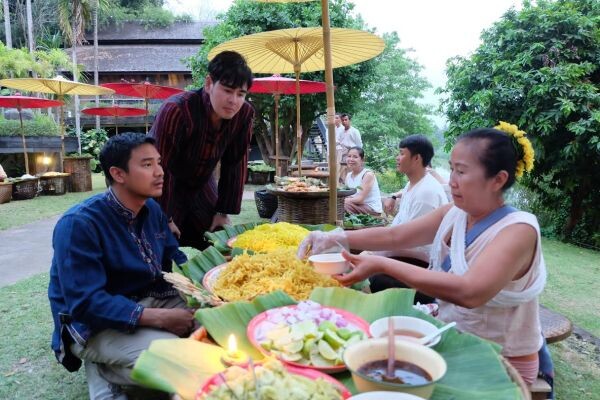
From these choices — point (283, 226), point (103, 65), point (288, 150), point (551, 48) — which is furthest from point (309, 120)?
point (103, 65)

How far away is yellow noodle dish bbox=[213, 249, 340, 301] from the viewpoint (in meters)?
2.10

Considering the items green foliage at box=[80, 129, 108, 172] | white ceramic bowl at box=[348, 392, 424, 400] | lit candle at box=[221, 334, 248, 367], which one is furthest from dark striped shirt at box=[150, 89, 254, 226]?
green foliage at box=[80, 129, 108, 172]

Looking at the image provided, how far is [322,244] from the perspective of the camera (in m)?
2.56

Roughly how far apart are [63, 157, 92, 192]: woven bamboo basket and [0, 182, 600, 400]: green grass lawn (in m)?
9.80

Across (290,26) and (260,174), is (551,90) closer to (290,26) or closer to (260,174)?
(290,26)

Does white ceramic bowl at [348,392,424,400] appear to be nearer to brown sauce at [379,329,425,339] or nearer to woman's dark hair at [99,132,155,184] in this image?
brown sauce at [379,329,425,339]

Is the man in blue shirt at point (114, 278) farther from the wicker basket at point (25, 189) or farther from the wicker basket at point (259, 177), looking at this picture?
the wicker basket at point (259, 177)

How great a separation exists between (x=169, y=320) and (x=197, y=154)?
63.7 inches

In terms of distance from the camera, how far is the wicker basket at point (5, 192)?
37.7 ft

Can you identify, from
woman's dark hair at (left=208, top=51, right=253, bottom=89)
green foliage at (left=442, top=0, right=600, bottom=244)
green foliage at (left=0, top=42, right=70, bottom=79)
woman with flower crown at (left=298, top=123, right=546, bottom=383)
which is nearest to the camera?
woman with flower crown at (left=298, top=123, right=546, bottom=383)

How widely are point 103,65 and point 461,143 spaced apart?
29.6m

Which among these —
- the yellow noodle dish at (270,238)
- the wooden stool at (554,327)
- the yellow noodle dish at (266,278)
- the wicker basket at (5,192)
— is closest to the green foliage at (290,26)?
the wicker basket at (5,192)

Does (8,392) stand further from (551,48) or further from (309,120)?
(309,120)

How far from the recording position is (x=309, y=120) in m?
14.7
